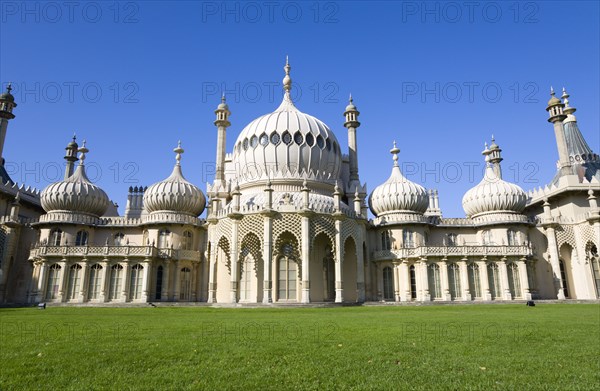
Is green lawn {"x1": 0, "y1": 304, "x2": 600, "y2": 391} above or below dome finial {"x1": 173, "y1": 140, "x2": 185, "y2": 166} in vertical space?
below

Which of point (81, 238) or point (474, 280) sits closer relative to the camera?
point (474, 280)

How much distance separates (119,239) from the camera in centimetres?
4134

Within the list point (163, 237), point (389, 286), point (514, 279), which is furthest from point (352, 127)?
point (163, 237)

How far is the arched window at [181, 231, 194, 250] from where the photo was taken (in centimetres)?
3959

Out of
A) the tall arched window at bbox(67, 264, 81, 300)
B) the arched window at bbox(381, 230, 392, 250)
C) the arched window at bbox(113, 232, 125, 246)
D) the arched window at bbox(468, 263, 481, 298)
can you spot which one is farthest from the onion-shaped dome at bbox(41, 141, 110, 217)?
the arched window at bbox(468, 263, 481, 298)

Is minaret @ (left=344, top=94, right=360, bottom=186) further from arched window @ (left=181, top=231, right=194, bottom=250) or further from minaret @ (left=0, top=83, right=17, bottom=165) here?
minaret @ (left=0, top=83, right=17, bottom=165)

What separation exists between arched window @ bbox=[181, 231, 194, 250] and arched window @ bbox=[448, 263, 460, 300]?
23327 millimetres

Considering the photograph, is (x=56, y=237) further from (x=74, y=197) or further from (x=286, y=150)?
(x=286, y=150)

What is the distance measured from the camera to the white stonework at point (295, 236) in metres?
33.7

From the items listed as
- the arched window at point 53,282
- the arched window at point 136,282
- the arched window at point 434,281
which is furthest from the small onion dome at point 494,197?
the arched window at point 53,282

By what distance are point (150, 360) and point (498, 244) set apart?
3907cm

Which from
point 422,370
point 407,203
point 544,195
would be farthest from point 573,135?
point 422,370

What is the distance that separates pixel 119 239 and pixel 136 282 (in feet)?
22.0

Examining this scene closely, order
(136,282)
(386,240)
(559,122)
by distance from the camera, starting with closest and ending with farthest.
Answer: (136,282) → (386,240) → (559,122)
